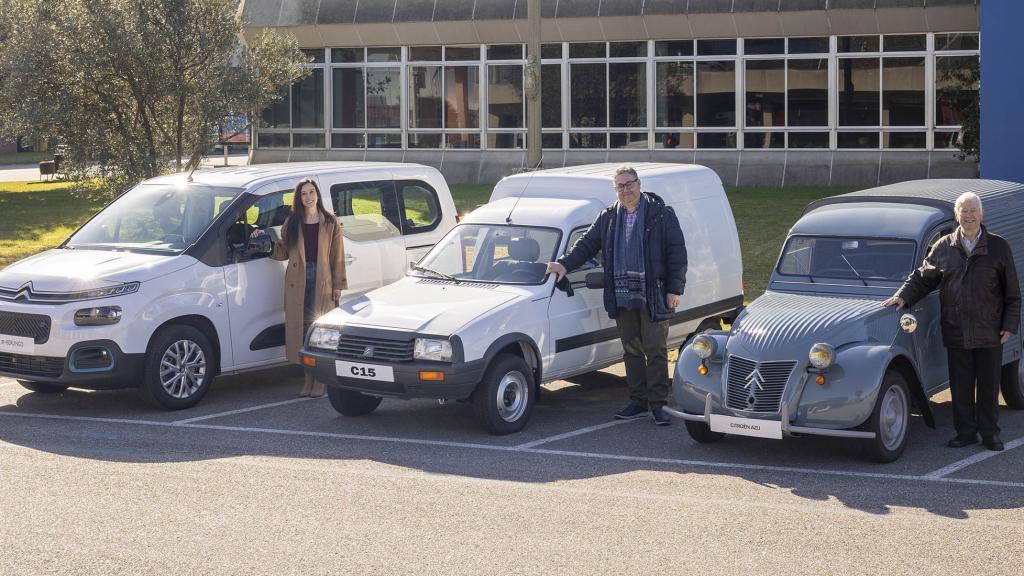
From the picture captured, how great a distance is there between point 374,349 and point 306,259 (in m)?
2.00

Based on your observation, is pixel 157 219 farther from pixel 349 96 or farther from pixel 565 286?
pixel 349 96

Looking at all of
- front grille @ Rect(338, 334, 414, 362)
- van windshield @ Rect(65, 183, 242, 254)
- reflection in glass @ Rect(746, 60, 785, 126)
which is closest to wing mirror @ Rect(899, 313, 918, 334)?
front grille @ Rect(338, 334, 414, 362)

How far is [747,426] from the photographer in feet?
27.4

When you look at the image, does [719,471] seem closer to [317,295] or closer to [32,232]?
[317,295]

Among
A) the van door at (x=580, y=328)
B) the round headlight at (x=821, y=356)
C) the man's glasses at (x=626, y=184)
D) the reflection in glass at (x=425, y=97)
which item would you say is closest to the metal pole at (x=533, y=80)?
the van door at (x=580, y=328)

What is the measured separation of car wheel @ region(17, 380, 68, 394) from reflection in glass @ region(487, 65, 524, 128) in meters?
23.3

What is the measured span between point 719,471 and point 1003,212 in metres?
3.71

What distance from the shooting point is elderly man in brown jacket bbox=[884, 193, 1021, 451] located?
28.4ft

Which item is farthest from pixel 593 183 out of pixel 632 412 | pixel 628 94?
pixel 628 94

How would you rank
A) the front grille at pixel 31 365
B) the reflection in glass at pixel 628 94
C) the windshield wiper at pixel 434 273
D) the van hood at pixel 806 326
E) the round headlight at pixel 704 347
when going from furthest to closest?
the reflection in glass at pixel 628 94 → the windshield wiper at pixel 434 273 → the front grille at pixel 31 365 → the round headlight at pixel 704 347 → the van hood at pixel 806 326

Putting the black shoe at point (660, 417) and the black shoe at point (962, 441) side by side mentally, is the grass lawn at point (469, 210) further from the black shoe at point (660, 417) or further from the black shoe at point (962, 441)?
the black shoe at point (962, 441)

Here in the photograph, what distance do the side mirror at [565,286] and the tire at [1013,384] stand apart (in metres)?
3.46

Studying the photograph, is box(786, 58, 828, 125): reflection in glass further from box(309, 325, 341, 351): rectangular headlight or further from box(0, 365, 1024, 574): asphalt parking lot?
box(309, 325, 341, 351): rectangular headlight

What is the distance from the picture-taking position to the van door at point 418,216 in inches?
483
